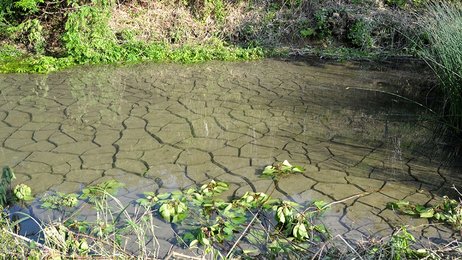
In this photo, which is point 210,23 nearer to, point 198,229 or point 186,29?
point 186,29

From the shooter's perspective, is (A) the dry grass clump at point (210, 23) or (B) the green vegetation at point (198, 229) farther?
(A) the dry grass clump at point (210, 23)

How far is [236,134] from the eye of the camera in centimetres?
548

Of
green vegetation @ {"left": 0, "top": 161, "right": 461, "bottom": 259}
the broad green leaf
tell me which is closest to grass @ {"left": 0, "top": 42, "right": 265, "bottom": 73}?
green vegetation @ {"left": 0, "top": 161, "right": 461, "bottom": 259}

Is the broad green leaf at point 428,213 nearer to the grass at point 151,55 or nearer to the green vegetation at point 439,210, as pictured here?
the green vegetation at point 439,210

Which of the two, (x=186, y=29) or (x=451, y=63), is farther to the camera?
(x=186, y=29)

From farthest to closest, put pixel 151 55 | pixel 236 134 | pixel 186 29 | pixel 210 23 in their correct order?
1. pixel 210 23
2. pixel 186 29
3. pixel 151 55
4. pixel 236 134

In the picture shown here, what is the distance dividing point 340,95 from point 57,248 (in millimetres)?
4874

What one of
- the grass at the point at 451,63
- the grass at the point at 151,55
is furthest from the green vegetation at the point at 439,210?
the grass at the point at 151,55

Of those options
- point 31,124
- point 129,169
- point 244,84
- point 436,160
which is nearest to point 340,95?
point 244,84

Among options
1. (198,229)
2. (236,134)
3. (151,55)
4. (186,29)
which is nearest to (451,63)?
(236,134)

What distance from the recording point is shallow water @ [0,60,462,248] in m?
4.27

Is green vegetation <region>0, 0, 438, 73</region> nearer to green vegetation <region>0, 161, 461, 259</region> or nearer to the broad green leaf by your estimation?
green vegetation <region>0, 161, 461, 259</region>

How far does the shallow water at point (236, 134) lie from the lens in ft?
14.0

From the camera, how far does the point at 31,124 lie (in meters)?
5.74
